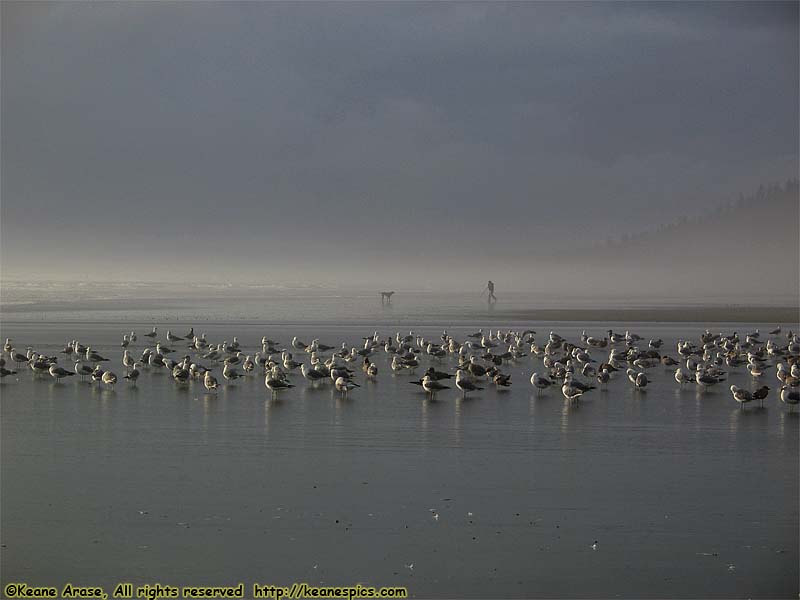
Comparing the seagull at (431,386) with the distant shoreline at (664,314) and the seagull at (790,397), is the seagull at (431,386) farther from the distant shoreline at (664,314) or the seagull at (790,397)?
the distant shoreline at (664,314)

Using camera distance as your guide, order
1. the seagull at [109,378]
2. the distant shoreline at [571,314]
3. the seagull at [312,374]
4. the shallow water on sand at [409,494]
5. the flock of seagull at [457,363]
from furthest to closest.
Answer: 1. the distant shoreline at [571,314]
2. the seagull at [312,374]
3. the seagull at [109,378]
4. the flock of seagull at [457,363]
5. the shallow water on sand at [409,494]

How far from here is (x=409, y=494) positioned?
11.0 meters

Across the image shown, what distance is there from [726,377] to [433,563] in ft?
54.3

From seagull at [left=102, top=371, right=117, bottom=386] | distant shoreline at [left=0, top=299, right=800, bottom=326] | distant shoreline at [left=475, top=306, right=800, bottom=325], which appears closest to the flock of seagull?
seagull at [left=102, top=371, right=117, bottom=386]

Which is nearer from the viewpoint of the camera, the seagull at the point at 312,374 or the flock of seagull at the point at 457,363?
the flock of seagull at the point at 457,363

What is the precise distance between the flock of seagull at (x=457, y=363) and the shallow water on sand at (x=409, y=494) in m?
1.64

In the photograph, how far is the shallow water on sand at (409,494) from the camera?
8.54 m

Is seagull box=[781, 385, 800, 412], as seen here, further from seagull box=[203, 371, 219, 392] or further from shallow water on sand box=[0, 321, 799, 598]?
seagull box=[203, 371, 219, 392]

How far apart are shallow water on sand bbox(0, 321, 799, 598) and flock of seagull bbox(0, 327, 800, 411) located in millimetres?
1637

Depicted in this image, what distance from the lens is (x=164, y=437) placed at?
14.3 m

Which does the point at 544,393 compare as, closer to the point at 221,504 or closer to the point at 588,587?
the point at 221,504

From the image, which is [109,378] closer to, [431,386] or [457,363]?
[431,386]

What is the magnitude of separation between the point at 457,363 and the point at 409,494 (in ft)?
50.3

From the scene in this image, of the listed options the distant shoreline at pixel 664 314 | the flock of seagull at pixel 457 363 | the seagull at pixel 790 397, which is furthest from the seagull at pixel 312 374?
the distant shoreline at pixel 664 314
